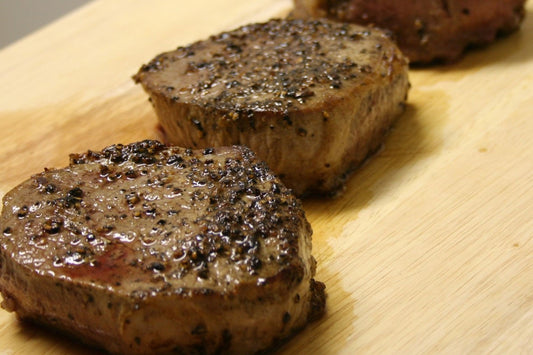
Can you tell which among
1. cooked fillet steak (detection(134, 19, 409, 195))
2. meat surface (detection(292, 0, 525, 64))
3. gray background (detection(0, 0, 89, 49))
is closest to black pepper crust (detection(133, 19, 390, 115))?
cooked fillet steak (detection(134, 19, 409, 195))

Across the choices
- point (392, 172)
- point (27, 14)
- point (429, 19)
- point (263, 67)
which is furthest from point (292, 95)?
point (27, 14)

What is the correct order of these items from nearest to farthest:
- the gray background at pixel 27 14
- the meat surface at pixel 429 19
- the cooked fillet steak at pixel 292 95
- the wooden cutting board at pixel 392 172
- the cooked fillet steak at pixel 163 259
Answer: the cooked fillet steak at pixel 163 259
the wooden cutting board at pixel 392 172
the cooked fillet steak at pixel 292 95
the meat surface at pixel 429 19
the gray background at pixel 27 14

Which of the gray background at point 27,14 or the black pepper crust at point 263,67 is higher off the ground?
the black pepper crust at point 263,67

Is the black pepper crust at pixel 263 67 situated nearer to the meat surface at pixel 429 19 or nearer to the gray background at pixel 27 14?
the meat surface at pixel 429 19

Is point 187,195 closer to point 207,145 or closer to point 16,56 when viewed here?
point 207,145

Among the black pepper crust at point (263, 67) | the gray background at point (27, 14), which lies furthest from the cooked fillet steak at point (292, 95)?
the gray background at point (27, 14)

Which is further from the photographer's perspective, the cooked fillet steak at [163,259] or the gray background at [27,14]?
the gray background at [27,14]

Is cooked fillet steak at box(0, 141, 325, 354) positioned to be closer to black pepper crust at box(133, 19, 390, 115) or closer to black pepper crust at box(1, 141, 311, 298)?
black pepper crust at box(1, 141, 311, 298)
